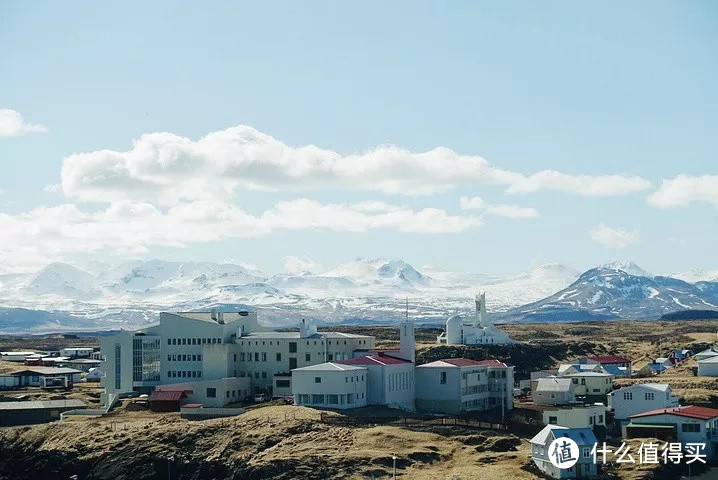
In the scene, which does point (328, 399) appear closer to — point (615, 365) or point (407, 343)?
point (407, 343)

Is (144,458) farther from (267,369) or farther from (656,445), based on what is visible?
(656,445)

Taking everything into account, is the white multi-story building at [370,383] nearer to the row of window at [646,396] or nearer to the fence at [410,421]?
the fence at [410,421]

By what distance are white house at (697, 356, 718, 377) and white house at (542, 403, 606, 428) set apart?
997 inches

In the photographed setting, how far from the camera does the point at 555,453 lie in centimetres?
6919

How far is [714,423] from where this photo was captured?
260 ft

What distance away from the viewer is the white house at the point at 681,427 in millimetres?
77812

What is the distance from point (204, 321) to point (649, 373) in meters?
45.5

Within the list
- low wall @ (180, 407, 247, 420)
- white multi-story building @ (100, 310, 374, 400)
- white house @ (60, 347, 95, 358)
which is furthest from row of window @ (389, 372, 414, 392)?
white house @ (60, 347, 95, 358)

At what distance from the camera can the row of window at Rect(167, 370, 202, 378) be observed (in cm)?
10362

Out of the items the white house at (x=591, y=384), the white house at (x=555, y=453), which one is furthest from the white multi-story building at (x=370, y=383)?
the white house at (x=555, y=453)

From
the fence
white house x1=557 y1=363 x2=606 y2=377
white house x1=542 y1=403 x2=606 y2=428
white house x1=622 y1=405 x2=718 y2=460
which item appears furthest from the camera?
white house x1=557 y1=363 x2=606 y2=377

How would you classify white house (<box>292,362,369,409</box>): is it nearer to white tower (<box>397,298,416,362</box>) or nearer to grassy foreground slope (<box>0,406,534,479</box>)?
grassy foreground slope (<box>0,406,534,479</box>)

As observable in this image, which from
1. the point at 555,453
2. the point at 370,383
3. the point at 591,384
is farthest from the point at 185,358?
the point at 555,453

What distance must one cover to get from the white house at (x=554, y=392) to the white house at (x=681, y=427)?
38.9 ft
